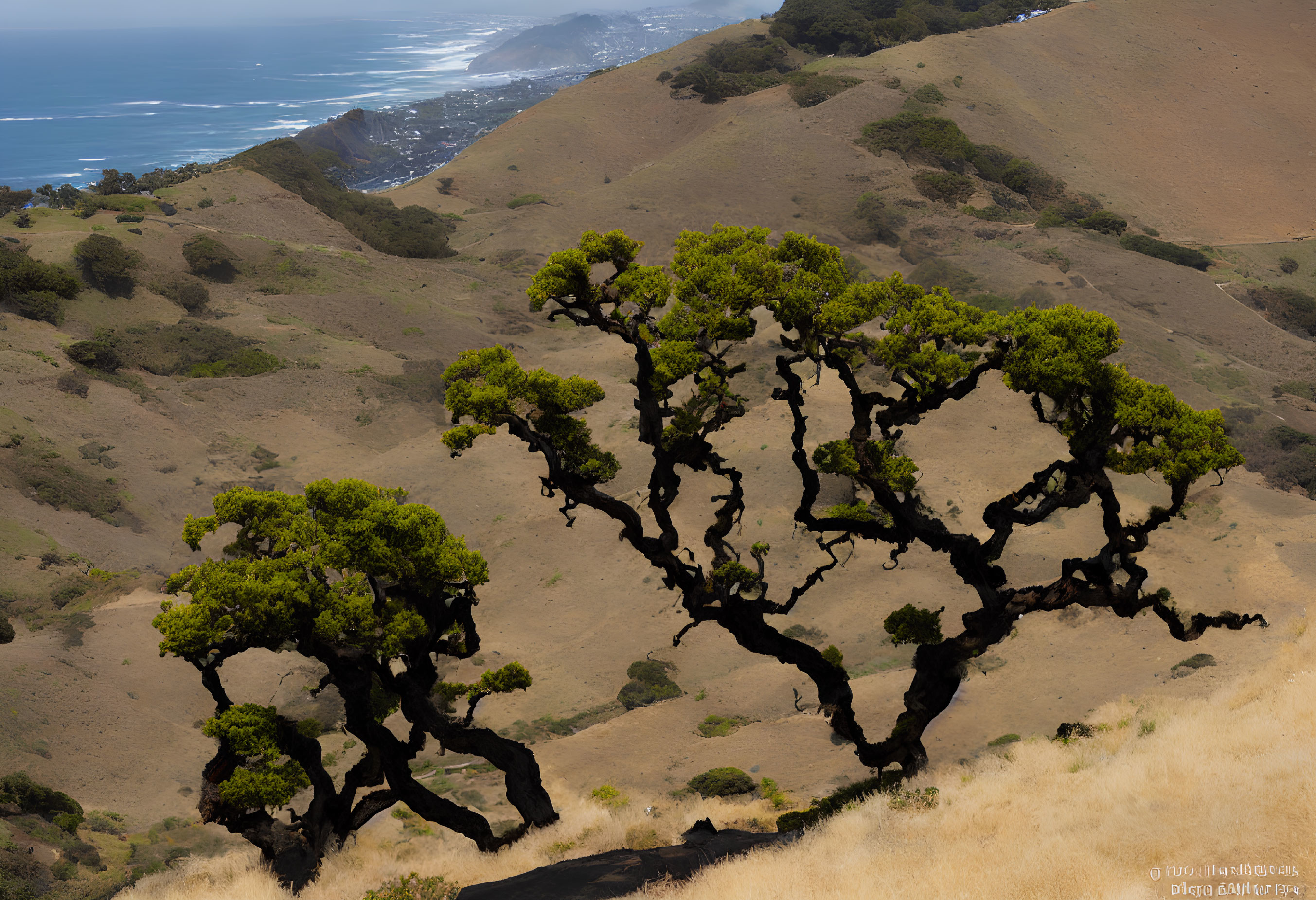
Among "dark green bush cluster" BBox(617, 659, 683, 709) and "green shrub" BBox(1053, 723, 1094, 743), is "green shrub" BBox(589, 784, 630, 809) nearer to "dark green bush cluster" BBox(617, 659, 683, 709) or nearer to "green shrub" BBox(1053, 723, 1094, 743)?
"dark green bush cluster" BBox(617, 659, 683, 709)

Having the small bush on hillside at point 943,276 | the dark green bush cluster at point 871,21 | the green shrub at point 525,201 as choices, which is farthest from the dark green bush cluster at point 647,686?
the dark green bush cluster at point 871,21

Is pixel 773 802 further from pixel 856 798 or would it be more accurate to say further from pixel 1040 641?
pixel 1040 641

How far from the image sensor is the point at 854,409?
1675cm

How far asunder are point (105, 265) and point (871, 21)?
98.9m

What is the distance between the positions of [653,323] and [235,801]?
11.6 m

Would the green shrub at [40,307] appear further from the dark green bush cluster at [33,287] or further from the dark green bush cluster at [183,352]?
the dark green bush cluster at [183,352]

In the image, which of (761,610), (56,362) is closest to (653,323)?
(761,610)

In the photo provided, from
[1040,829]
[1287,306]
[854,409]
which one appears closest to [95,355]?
[854,409]

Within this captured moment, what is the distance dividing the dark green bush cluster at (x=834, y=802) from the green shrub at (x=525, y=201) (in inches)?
2844

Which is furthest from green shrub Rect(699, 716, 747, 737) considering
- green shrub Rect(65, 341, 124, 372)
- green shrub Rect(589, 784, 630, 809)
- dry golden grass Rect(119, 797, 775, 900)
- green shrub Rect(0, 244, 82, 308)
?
green shrub Rect(0, 244, 82, 308)

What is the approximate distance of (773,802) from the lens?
19078 millimetres

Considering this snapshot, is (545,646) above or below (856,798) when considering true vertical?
below

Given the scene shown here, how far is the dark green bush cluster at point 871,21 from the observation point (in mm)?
107125

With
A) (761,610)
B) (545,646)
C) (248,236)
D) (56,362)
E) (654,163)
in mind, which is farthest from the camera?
(654,163)
